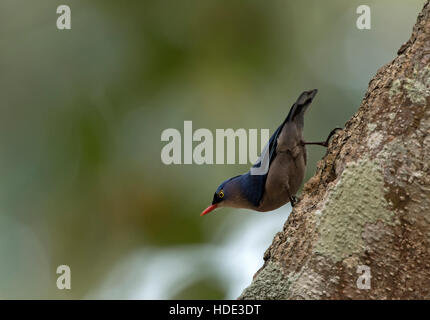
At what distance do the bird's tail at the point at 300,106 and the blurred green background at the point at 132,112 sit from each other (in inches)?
Result: 21.6

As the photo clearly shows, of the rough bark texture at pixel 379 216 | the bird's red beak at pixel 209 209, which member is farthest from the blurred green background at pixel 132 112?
the rough bark texture at pixel 379 216

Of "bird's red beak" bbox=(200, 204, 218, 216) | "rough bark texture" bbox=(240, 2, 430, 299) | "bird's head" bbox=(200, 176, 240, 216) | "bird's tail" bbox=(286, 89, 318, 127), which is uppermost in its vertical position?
"bird's tail" bbox=(286, 89, 318, 127)

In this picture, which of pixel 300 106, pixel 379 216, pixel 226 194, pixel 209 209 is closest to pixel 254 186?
pixel 226 194

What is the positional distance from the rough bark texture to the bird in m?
2.42

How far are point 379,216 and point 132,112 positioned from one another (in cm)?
402

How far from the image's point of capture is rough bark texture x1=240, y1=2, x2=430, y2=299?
2828 mm

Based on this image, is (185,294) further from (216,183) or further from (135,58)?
(135,58)

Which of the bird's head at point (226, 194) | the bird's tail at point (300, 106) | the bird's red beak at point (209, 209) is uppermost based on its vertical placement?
the bird's tail at point (300, 106)

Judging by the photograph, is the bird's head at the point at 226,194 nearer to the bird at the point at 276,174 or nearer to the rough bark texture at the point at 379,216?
the bird at the point at 276,174

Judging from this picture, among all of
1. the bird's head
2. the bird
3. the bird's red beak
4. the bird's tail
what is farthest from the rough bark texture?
the bird's head

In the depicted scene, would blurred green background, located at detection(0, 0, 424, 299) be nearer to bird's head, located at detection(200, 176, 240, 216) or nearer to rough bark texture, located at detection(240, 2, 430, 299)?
bird's head, located at detection(200, 176, 240, 216)

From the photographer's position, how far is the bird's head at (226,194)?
6384mm

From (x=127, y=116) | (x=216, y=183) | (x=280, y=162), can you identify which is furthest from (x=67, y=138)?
(x=280, y=162)

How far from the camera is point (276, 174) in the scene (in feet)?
19.5
